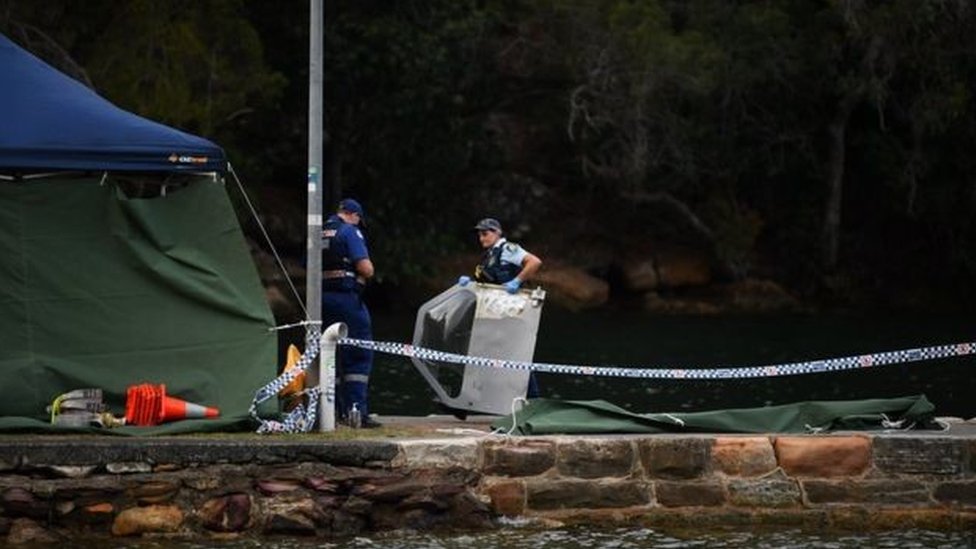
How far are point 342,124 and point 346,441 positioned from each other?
33.2 metres

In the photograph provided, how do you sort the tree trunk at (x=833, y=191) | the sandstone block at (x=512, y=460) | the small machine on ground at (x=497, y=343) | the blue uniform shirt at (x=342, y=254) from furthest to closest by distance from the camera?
the tree trunk at (x=833, y=191) < the small machine on ground at (x=497, y=343) < the blue uniform shirt at (x=342, y=254) < the sandstone block at (x=512, y=460)

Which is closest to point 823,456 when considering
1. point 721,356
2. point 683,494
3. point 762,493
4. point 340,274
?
point 762,493

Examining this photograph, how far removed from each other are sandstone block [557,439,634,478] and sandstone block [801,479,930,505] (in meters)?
1.27

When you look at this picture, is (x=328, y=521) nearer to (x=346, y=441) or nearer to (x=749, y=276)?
(x=346, y=441)

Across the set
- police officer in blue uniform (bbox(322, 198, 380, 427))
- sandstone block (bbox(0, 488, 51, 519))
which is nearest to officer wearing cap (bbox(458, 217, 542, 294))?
police officer in blue uniform (bbox(322, 198, 380, 427))

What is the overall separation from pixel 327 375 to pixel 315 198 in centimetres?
137

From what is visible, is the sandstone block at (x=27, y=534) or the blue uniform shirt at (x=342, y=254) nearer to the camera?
the sandstone block at (x=27, y=534)

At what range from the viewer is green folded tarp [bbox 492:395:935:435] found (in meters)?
14.9

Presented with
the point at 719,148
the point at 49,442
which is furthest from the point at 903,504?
the point at 719,148

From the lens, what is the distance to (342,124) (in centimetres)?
4697

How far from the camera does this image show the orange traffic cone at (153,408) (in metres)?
14.8

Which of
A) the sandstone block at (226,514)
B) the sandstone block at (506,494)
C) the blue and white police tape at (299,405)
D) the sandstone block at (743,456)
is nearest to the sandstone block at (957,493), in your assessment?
the sandstone block at (743,456)

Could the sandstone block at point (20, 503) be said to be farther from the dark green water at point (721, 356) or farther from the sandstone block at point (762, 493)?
the dark green water at point (721, 356)

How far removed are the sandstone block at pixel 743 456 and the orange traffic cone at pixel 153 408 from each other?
12.2 feet
